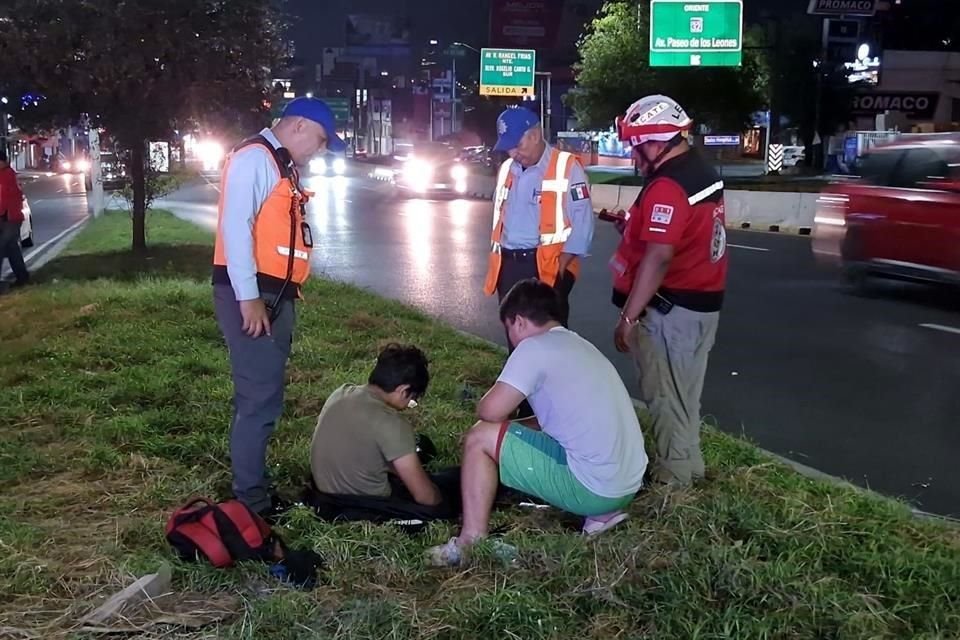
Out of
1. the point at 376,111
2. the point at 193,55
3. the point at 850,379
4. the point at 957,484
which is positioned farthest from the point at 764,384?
the point at 376,111

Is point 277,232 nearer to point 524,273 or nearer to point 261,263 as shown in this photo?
point 261,263

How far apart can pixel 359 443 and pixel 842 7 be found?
1430 inches

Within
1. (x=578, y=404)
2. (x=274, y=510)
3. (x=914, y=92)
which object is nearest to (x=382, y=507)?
(x=274, y=510)

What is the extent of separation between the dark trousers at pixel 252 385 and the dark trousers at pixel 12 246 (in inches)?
361

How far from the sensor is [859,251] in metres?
12.0

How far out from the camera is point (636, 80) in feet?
113

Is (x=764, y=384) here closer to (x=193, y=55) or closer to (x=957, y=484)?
(x=957, y=484)

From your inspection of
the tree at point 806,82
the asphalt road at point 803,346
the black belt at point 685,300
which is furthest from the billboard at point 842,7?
the black belt at point 685,300

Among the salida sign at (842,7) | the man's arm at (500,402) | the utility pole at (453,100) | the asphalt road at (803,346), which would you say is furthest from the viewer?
the utility pole at (453,100)

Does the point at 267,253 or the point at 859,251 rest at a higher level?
the point at 267,253

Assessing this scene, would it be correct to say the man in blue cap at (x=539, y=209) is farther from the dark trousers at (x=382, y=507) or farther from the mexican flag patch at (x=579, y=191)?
the dark trousers at (x=382, y=507)

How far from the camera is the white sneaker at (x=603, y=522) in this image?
14.6ft

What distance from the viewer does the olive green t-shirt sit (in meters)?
4.70

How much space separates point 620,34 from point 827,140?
15.6 metres
